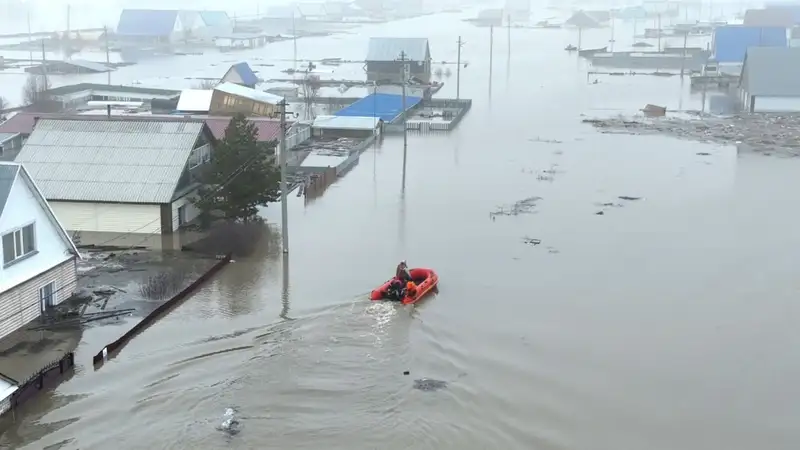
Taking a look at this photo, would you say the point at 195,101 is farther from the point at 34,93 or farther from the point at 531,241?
the point at 531,241

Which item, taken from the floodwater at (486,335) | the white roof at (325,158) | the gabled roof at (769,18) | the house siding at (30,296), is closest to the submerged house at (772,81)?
the floodwater at (486,335)

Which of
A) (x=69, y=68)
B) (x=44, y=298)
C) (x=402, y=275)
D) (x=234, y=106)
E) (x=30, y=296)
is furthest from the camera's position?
(x=69, y=68)

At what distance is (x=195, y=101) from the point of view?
2214 centimetres

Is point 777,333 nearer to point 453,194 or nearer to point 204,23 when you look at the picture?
point 453,194

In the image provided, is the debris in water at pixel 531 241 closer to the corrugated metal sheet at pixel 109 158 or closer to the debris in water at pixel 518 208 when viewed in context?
the debris in water at pixel 518 208

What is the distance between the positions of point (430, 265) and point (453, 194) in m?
4.76

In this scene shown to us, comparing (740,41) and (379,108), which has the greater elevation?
(740,41)

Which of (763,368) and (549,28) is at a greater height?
(549,28)

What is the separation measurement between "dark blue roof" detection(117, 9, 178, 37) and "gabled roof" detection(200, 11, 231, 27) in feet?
19.7

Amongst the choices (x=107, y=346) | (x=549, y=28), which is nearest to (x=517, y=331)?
(x=107, y=346)

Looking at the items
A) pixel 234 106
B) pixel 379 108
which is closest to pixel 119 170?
pixel 234 106

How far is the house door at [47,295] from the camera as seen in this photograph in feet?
32.6

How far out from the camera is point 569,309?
10.7 m

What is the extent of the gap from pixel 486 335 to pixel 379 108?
17.3 m
